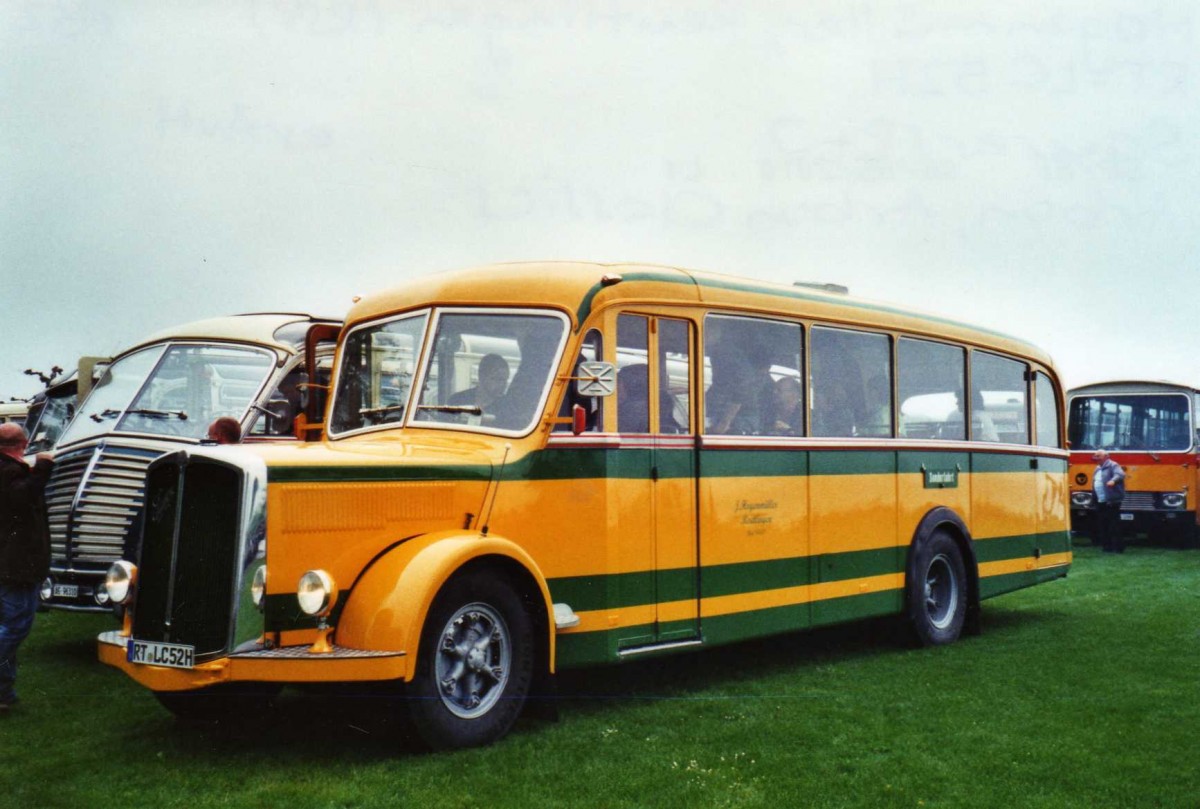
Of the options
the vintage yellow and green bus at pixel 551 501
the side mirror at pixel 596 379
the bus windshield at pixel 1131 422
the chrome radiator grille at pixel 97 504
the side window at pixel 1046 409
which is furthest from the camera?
the bus windshield at pixel 1131 422

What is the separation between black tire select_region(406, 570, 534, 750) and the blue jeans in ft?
10.0

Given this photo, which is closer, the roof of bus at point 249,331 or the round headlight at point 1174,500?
the roof of bus at point 249,331

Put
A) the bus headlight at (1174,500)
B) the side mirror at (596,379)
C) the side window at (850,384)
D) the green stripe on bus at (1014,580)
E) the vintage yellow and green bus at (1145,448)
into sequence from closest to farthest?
the side mirror at (596,379) → the side window at (850,384) → the green stripe on bus at (1014,580) → the bus headlight at (1174,500) → the vintage yellow and green bus at (1145,448)

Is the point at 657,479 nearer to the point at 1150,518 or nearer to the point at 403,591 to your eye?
the point at 403,591

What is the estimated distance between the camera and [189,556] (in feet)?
21.8

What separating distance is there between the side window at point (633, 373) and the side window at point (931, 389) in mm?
3370

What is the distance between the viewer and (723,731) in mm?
7426

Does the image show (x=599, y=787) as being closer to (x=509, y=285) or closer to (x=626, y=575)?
(x=626, y=575)

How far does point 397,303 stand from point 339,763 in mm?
3138

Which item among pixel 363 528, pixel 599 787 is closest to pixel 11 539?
pixel 363 528

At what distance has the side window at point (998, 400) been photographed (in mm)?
12008

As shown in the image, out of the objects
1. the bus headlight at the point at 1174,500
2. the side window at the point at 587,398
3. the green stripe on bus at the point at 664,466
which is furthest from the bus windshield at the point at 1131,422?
the side window at the point at 587,398

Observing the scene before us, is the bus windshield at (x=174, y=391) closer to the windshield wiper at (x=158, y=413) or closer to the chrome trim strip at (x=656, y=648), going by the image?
the windshield wiper at (x=158, y=413)

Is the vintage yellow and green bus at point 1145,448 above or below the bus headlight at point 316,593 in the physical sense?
above
